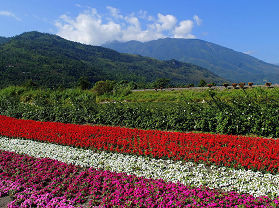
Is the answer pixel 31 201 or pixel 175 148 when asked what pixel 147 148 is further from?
pixel 31 201

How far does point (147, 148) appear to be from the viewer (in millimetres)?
8078

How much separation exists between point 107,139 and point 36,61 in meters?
121

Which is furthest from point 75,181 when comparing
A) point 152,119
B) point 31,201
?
point 152,119

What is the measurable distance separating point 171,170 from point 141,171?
812mm

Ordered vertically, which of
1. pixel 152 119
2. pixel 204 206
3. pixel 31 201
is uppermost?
pixel 152 119

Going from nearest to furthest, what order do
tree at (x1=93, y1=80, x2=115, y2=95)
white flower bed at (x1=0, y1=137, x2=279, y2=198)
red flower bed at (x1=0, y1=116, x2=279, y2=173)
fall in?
white flower bed at (x1=0, y1=137, x2=279, y2=198)
red flower bed at (x1=0, y1=116, x2=279, y2=173)
tree at (x1=93, y1=80, x2=115, y2=95)

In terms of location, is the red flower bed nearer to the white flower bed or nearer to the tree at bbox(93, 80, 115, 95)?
the white flower bed

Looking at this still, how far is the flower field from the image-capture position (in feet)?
15.7

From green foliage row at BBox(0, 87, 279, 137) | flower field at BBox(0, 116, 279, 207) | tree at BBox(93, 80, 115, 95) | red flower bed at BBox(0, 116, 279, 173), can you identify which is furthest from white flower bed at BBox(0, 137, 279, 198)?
tree at BBox(93, 80, 115, 95)

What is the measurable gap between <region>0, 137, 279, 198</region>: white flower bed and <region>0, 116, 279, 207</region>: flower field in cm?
2

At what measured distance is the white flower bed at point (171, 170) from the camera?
5297 millimetres

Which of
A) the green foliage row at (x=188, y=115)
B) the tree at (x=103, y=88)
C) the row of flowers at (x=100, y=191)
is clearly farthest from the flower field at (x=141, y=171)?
the tree at (x=103, y=88)

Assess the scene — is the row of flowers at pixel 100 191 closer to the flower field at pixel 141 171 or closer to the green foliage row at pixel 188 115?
the flower field at pixel 141 171

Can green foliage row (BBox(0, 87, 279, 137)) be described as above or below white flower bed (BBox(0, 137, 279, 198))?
above
